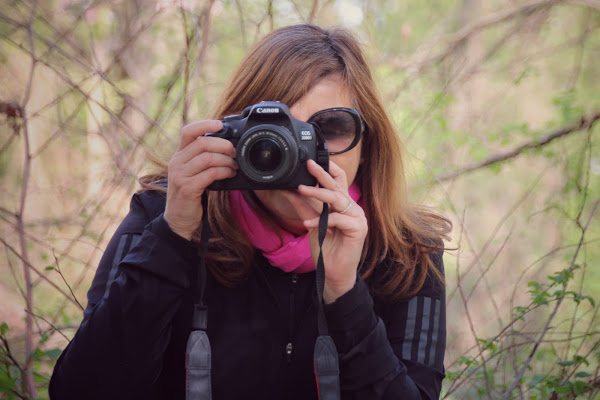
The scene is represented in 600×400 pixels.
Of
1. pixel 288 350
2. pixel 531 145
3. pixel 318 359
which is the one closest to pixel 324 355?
pixel 318 359

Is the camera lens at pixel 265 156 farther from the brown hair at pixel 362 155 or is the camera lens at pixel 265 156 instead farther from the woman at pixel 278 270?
the brown hair at pixel 362 155

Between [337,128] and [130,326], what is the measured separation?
591 mm

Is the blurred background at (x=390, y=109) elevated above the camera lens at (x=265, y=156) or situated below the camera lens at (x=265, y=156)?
above

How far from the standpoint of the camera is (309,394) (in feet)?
4.09

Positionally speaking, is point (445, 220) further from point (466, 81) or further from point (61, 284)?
point (61, 284)

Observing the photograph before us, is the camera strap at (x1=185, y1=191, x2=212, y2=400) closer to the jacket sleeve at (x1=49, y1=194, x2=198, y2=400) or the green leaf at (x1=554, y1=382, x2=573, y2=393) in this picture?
the jacket sleeve at (x1=49, y1=194, x2=198, y2=400)

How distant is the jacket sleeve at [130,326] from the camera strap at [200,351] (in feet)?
0.12

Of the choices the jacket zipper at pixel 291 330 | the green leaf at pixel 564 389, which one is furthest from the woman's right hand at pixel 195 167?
the green leaf at pixel 564 389

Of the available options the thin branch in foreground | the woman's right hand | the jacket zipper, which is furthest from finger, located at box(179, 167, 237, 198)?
the thin branch in foreground

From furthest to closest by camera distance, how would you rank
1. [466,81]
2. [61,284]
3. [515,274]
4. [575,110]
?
1. [515,274]
2. [466,81]
3. [61,284]
4. [575,110]

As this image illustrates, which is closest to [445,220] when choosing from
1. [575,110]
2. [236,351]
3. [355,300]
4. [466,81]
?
[355,300]

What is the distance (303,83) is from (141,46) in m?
2.48

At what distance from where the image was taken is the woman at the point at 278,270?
1.08 m

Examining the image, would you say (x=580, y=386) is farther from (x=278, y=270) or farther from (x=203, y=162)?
(x=203, y=162)
